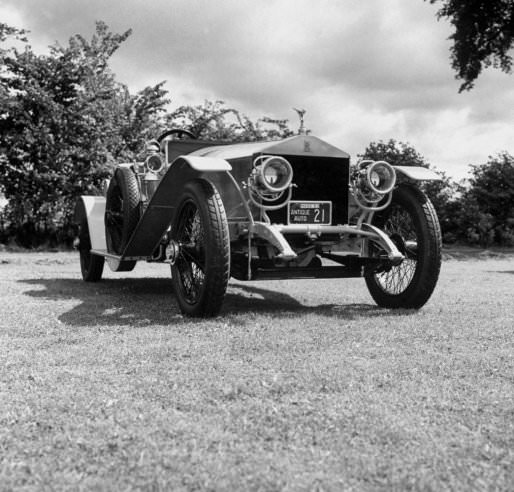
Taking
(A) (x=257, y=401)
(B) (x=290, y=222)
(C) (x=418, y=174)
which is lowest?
(A) (x=257, y=401)

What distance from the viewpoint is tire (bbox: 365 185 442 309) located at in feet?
19.8

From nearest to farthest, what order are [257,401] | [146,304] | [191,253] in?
[257,401]
[191,253]
[146,304]

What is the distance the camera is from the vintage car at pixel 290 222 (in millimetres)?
5637

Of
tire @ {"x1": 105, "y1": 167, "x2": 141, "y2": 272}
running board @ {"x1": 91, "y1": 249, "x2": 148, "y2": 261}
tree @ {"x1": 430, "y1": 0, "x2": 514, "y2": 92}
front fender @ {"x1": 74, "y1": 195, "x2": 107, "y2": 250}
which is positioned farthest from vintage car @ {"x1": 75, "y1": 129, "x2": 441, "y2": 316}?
tree @ {"x1": 430, "y1": 0, "x2": 514, "y2": 92}

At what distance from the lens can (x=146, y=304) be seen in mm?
6637

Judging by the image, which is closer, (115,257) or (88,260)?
(115,257)

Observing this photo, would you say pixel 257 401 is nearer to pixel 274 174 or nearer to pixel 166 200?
pixel 274 174

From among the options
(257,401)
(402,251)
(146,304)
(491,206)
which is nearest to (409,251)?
(402,251)

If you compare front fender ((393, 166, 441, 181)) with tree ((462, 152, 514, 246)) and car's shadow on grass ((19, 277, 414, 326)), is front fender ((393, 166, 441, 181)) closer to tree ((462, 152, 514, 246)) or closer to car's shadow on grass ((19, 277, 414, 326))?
car's shadow on grass ((19, 277, 414, 326))

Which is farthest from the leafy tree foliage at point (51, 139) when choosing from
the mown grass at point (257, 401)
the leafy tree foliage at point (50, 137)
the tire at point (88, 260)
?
the mown grass at point (257, 401)

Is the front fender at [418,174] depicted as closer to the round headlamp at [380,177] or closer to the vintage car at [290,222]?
the vintage car at [290,222]

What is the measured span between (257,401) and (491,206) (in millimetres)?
18730

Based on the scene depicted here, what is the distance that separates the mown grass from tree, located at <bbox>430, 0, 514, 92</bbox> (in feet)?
58.3

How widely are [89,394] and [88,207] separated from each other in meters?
5.71
